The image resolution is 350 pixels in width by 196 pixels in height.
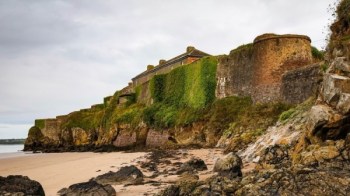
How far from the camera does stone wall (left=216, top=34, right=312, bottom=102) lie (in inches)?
907

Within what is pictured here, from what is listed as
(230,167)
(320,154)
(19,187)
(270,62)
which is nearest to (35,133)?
(270,62)

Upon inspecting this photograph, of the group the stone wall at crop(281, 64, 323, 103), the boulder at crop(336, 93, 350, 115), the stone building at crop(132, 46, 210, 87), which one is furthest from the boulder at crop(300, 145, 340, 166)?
the stone building at crop(132, 46, 210, 87)

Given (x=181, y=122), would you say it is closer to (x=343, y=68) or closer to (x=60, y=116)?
(x=343, y=68)

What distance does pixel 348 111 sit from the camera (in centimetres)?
899

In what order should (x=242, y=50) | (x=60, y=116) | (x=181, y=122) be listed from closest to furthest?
1. (x=242, y=50)
2. (x=181, y=122)
3. (x=60, y=116)

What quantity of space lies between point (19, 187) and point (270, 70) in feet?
58.9

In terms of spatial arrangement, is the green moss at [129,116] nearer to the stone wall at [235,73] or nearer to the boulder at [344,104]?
the stone wall at [235,73]

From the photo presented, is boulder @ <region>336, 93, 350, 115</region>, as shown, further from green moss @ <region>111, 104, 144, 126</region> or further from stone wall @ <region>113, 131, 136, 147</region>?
green moss @ <region>111, 104, 144, 126</region>

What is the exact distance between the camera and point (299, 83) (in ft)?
65.1

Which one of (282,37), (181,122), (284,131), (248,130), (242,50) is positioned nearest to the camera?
(284,131)

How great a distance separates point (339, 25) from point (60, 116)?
5349 cm

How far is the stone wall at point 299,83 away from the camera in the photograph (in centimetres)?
1881

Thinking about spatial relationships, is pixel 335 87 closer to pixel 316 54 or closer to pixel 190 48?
pixel 316 54

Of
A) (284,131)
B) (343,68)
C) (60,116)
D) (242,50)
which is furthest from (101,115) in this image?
(343,68)
